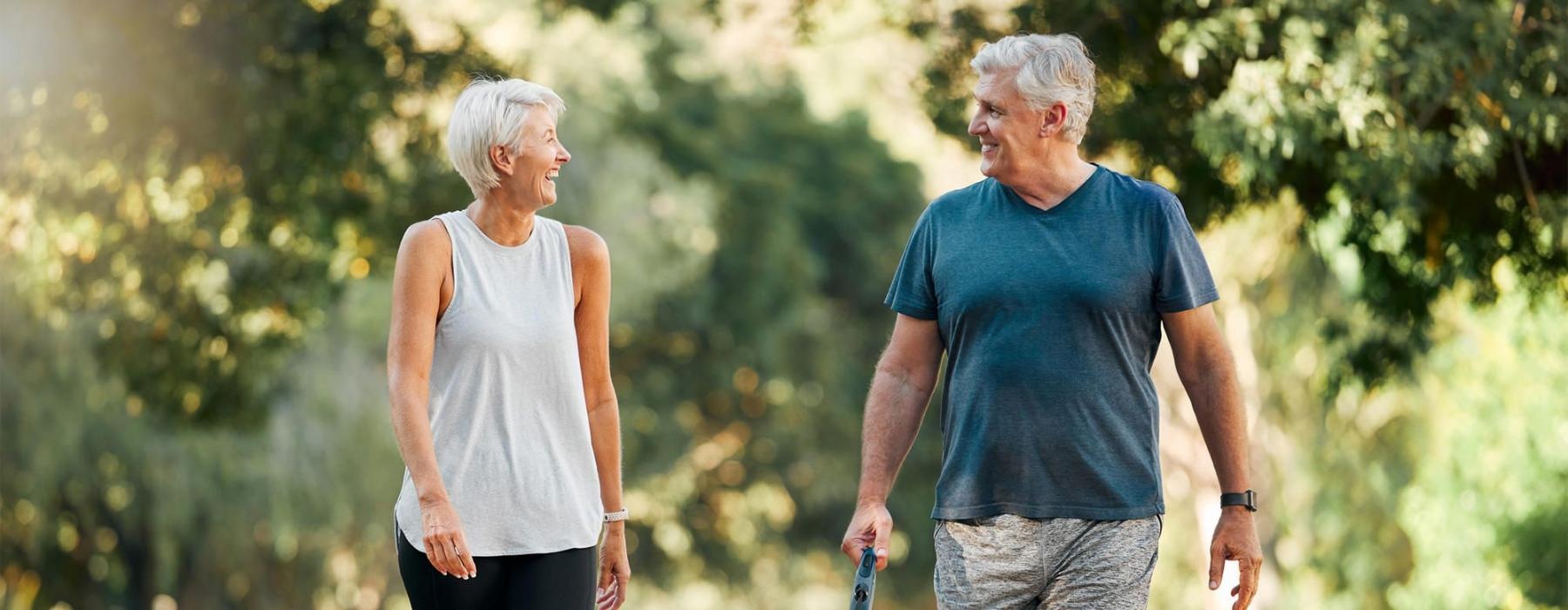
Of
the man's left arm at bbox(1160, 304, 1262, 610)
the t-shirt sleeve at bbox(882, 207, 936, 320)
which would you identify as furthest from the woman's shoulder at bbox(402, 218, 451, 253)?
the man's left arm at bbox(1160, 304, 1262, 610)

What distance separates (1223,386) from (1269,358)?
658 inches

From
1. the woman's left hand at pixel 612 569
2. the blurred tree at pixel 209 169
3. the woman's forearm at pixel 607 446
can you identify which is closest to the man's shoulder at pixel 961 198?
the woman's forearm at pixel 607 446

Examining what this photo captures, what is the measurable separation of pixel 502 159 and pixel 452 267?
0.81 ft

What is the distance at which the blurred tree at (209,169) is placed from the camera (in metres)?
12.0

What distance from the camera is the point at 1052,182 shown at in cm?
422

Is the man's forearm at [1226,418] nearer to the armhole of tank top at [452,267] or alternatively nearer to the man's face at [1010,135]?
the man's face at [1010,135]

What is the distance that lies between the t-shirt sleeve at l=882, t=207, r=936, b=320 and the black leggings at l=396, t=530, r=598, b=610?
35.3 inches

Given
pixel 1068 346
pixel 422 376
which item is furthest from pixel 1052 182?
pixel 422 376

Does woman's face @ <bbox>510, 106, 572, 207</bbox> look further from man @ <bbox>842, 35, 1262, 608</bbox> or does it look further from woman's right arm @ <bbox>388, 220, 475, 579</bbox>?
man @ <bbox>842, 35, 1262, 608</bbox>

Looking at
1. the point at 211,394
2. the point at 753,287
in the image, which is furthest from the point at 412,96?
the point at 753,287

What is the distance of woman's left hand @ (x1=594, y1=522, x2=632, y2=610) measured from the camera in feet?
14.7

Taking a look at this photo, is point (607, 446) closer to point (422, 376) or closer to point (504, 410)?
point (504, 410)

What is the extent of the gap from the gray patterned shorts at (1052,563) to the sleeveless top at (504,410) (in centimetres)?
79

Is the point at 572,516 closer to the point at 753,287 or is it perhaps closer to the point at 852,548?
the point at 852,548
